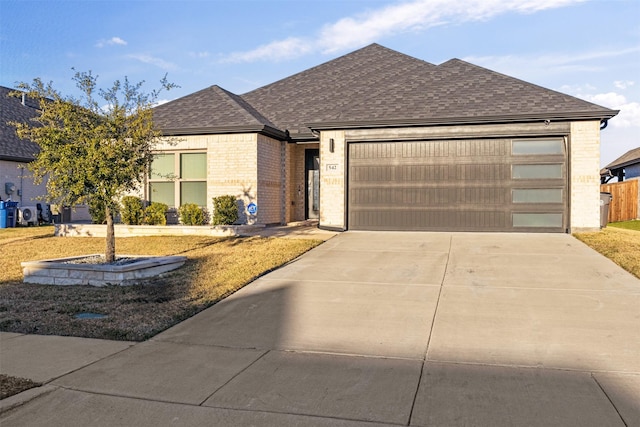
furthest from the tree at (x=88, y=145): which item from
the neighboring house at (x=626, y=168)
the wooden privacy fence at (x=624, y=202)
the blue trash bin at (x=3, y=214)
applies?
the neighboring house at (x=626, y=168)

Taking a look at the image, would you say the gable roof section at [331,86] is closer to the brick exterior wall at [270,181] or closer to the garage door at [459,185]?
the brick exterior wall at [270,181]

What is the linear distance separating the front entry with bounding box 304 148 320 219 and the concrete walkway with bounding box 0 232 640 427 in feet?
36.9

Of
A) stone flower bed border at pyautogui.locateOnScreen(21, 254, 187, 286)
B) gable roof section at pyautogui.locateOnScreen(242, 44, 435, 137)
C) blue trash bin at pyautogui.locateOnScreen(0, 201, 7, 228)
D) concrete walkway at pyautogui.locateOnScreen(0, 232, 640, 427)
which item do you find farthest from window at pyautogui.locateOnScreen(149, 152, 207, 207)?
concrete walkway at pyautogui.locateOnScreen(0, 232, 640, 427)

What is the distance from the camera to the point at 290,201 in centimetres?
1995

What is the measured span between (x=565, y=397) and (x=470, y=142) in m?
11.9

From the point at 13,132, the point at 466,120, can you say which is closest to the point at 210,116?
the point at 466,120

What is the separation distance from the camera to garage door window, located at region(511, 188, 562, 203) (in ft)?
49.1

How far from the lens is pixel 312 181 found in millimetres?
20500

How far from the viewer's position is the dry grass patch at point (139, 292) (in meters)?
6.77

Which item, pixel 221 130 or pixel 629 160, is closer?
pixel 221 130

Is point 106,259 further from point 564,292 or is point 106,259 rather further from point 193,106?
point 193,106

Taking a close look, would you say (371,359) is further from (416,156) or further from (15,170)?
(15,170)

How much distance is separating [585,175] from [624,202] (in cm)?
1242

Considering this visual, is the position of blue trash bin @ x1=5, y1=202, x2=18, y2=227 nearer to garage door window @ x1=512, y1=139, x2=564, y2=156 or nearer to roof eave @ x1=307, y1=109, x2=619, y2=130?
roof eave @ x1=307, y1=109, x2=619, y2=130
